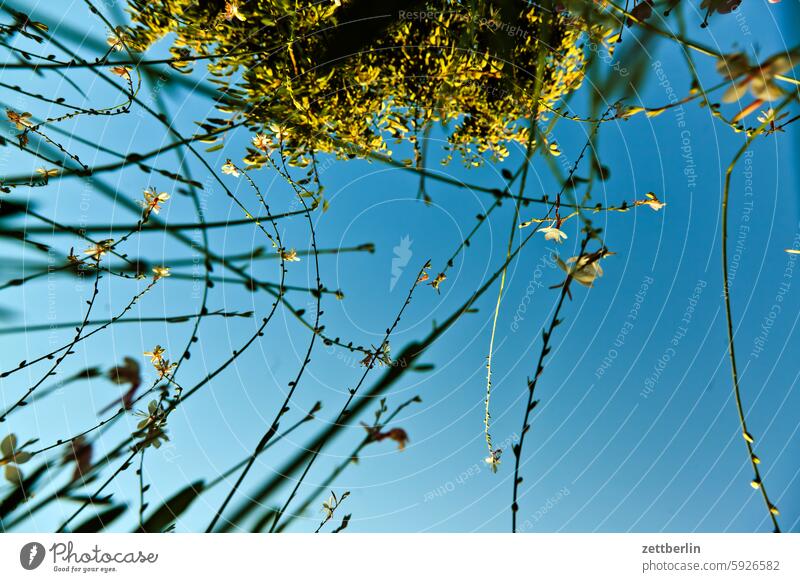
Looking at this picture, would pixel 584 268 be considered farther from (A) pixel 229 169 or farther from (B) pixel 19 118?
(B) pixel 19 118

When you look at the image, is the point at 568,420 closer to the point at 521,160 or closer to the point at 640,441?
the point at 640,441

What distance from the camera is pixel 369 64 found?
600 millimetres

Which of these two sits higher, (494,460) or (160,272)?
(160,272)

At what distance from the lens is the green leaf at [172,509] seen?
0.65 m

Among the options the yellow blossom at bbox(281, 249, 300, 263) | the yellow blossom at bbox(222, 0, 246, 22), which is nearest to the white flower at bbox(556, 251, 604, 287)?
the yellow blossom at bbox(281, 249, 300, 263)

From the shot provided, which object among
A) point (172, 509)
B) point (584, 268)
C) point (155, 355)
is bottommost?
point (172, 509)

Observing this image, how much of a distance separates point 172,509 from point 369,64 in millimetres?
712

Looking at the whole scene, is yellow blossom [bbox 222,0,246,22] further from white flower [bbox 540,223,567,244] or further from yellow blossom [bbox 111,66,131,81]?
white flower [bbox 540,223,567,244]

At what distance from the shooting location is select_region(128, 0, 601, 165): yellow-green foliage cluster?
0.58m

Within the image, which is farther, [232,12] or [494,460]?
[494,460]

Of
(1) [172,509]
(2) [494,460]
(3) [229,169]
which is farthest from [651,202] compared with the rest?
(1) [172,509]

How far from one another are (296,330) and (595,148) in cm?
53

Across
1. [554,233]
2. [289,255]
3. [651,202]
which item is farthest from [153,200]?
[651,202]

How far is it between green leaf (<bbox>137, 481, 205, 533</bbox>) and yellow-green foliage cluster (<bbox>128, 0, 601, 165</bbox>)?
19.8 inches
